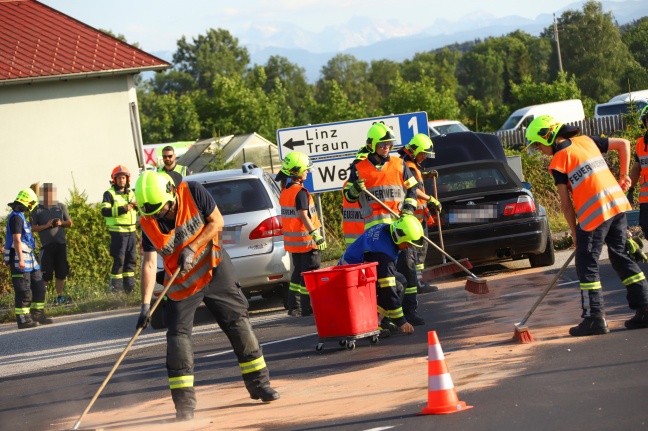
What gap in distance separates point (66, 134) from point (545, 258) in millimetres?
14063

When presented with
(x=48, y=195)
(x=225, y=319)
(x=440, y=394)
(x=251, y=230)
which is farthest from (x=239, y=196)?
(x=440, y=394)

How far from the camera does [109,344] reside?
12086 millimetres

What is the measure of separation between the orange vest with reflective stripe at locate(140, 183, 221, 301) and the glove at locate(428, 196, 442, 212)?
4.94m

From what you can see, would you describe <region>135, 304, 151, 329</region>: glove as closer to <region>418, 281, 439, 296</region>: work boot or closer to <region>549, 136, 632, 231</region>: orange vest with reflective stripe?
<region>549, 136, 632, 231</region>: orange vest with reflective stripe

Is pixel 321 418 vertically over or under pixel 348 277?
under

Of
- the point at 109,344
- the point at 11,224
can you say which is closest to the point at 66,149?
the point at 11,224

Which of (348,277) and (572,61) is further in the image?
(572,61)

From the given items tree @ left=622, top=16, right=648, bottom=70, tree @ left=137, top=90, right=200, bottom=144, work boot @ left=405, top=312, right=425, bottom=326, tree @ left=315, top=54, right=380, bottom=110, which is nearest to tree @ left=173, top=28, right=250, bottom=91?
tree @ left=315, top=54, right=380, bottom=110

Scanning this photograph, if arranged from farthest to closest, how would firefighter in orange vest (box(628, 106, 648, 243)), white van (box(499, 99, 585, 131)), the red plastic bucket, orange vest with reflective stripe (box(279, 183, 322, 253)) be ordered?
white van (box(499, 99, 585, 131)), orange vest with reflective stripe (box(279, 183, 322, 253)), firefighter in orange vest (box(628, 106, 648, 243)), the red plastic bucket

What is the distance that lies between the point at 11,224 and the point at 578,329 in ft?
28.1

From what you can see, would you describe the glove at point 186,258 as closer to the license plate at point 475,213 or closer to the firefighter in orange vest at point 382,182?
the firefighter in orange vest at point 382,182

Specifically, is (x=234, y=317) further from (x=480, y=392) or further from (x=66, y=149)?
(x=66, y=149)

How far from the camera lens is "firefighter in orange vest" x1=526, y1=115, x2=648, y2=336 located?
862 centimetres

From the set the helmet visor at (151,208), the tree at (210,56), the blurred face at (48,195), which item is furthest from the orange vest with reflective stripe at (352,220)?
the tree at (210,56)
